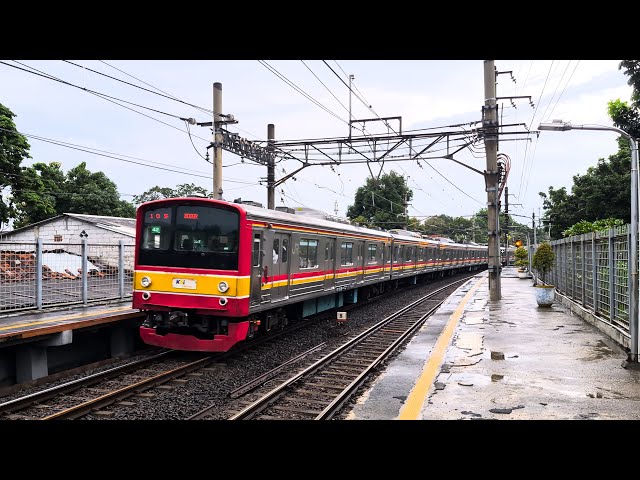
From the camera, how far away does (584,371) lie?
749 cm

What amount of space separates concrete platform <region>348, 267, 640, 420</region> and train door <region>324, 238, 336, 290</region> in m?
3.22

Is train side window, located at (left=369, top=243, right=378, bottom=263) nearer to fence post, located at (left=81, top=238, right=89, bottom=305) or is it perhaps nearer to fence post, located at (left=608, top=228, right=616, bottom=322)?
fence post, located at (left=608, top=228, right=616, bottom=322)

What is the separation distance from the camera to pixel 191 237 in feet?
30.1

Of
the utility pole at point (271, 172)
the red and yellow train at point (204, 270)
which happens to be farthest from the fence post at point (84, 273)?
the utility pole at point (271, 172)

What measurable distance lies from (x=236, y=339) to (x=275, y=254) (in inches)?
85.5

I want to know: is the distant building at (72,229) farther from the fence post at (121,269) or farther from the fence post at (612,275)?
the fence post at (612,275)

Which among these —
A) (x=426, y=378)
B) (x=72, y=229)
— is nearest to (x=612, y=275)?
(x=426, y=378)

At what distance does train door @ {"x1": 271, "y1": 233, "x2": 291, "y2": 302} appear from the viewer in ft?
34.7

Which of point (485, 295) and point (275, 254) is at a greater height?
point (275, 254)

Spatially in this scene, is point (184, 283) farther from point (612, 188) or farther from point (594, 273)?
point (612, 188)

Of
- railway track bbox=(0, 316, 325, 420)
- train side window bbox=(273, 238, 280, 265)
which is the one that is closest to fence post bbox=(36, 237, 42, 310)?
railway track bbox=(0, 316, 325, 420)
